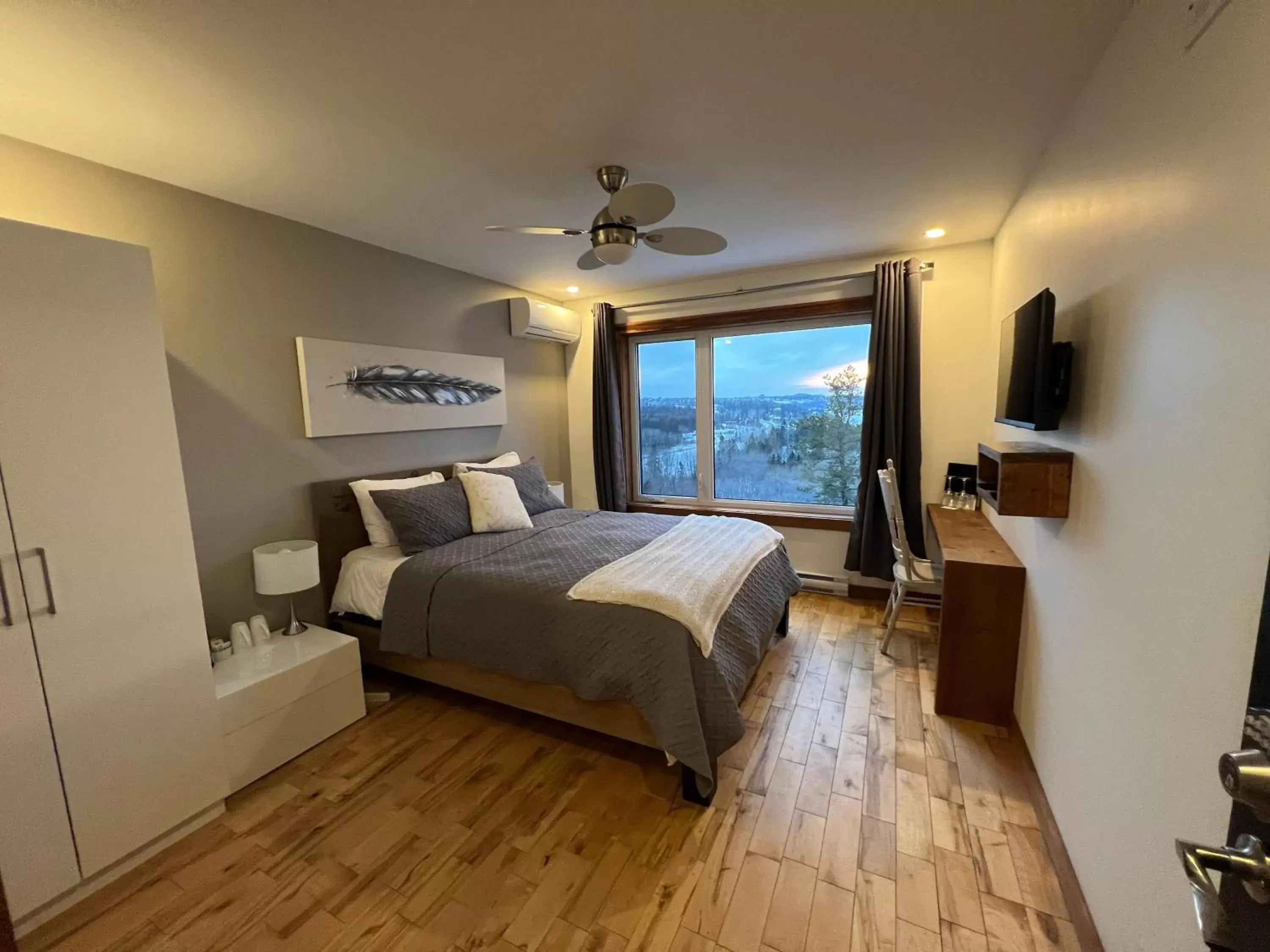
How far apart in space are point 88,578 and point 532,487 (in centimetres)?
227

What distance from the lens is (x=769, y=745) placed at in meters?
2.18

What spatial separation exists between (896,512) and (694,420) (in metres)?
1.98

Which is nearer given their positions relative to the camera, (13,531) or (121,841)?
(13,531)

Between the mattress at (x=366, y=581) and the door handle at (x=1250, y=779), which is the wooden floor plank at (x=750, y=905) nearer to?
the door handle at (x=1250, y=779)

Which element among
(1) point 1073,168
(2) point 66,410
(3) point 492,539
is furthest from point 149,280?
(1) point 1073,168

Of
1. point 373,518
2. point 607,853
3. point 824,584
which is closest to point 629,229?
point 373,518

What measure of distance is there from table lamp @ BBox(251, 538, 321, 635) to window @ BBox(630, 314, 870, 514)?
2.78 metres

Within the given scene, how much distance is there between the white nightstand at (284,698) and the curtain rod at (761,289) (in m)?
3.19

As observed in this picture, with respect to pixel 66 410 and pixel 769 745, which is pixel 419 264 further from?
pixel 769 745

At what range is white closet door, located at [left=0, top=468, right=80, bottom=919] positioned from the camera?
141 centimetres

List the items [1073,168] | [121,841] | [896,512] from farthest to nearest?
[896,512]
[1073,168]
[121,841]

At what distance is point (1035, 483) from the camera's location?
1.67 m

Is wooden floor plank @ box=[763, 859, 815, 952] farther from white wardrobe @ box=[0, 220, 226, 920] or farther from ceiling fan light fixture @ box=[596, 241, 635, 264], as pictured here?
ceiling fan light fixture @ box=[596, 241, 635, 264]

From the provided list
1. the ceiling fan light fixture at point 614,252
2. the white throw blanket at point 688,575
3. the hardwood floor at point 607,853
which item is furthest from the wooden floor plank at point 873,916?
the ceiling fan light fixture at point 614,252
